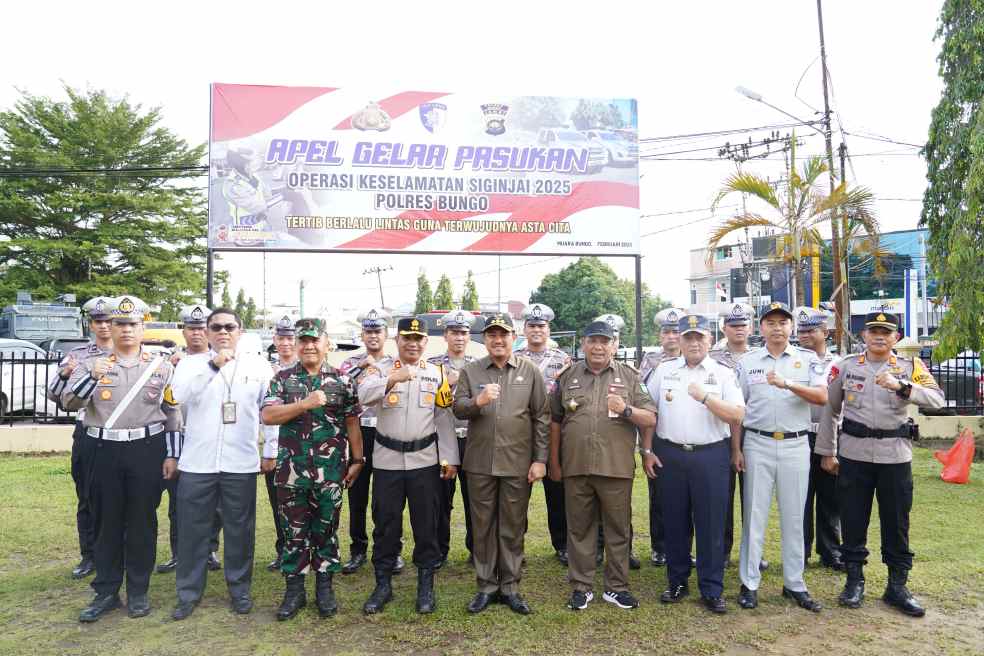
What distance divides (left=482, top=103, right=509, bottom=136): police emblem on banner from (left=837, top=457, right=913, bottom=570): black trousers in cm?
776

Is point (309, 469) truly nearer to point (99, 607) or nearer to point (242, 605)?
point (242, 605)

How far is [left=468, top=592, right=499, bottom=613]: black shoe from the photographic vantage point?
4617 mm

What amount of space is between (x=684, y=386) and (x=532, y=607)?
1.81 meters

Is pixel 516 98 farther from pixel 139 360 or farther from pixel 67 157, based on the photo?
pixel 67 157

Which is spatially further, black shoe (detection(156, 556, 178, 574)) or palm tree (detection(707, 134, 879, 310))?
palm tree (detection(707, 134, 879, 310))

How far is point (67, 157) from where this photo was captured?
25172mm

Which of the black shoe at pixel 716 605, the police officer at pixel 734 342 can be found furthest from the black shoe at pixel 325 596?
the police officer at pixel 734 342

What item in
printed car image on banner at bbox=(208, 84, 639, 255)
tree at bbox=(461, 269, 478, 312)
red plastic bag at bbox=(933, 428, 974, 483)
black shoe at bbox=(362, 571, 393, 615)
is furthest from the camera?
tree at bbox=(461, 269, 478, 312)

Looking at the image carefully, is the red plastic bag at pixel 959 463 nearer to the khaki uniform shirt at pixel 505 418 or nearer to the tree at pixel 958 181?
the tree at pixel 958 181

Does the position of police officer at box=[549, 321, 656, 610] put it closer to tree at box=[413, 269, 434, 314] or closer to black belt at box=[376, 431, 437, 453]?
black belt at box=[376, 431, 437, 453]

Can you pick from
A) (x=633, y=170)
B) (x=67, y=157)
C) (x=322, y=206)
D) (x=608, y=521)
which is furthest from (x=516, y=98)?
(x=67, y=157)

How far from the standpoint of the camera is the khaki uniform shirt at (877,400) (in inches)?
186

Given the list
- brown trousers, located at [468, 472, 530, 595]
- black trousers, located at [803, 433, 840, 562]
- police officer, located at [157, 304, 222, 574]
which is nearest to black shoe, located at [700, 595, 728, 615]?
brown trousers, located at [468, 472, 530, 595]

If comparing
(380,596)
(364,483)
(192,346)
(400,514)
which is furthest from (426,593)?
(192,346)
